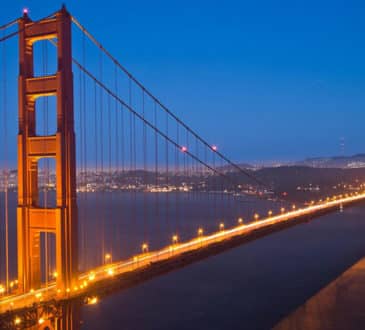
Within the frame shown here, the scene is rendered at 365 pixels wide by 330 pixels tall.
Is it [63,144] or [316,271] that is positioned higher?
[63,144]

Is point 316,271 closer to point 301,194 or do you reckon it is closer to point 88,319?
point 88,319

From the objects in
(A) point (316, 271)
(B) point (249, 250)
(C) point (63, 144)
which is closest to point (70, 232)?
(C) point (63, 144)

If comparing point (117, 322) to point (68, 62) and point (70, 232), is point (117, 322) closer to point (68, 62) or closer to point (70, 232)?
point (70, 232)

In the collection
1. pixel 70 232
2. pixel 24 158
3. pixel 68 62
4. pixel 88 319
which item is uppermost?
pixel 68 62

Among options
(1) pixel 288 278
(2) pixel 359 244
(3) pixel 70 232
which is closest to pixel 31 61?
(3) pixel 70 232

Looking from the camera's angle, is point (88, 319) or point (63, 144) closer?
point (63, 144)

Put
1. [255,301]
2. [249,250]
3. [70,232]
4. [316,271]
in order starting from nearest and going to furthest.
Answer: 1. [70,232]
2. [255,301]
3. [316,271]
4. [249,250]

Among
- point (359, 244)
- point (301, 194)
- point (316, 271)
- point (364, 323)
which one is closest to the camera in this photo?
point (364, 323)
